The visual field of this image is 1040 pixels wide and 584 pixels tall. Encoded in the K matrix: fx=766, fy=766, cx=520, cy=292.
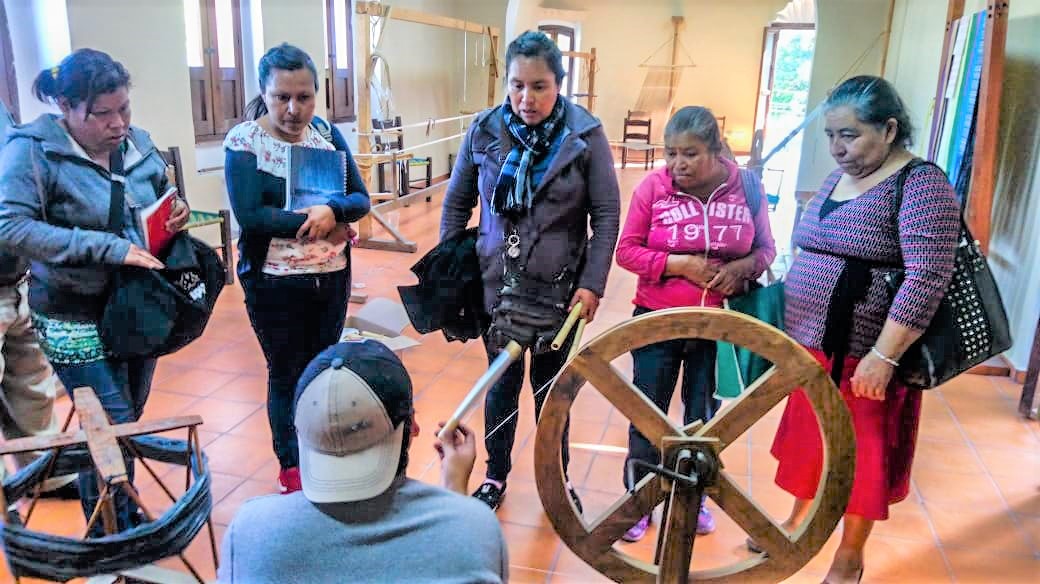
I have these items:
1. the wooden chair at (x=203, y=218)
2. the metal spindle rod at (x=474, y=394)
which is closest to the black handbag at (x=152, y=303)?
the metal spindle rod at (x=474, y=394)

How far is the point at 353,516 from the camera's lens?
99cm

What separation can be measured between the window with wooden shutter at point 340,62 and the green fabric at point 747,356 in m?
6.37

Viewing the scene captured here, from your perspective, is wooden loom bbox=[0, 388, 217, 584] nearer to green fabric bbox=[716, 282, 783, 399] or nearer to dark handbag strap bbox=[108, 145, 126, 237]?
dark handbag strap bbox=[108, 145, 126, 237]

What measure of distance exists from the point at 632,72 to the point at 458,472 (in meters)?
12.4

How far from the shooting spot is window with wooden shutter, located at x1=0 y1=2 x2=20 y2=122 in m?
3.95

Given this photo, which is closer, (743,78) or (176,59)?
(176,59)

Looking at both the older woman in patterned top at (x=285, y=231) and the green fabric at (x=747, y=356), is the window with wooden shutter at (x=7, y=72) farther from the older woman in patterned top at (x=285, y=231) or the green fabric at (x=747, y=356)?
the green fabric at (x=747, y=356)

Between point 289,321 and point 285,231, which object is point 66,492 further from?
point 285,231

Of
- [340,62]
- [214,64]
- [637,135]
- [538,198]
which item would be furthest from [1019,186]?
[637,135]

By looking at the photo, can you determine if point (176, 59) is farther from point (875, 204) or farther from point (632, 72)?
point (632, 72)

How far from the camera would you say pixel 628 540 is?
2189mm

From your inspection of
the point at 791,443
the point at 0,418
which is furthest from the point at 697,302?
the point at 0,418

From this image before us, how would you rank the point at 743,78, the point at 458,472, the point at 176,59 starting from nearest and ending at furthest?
the point at 458,472, the point at 176,59, the point at 743,78

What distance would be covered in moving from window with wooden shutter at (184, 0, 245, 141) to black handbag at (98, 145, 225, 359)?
4.21m
